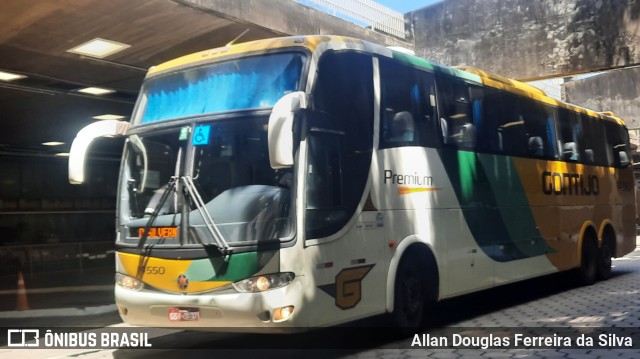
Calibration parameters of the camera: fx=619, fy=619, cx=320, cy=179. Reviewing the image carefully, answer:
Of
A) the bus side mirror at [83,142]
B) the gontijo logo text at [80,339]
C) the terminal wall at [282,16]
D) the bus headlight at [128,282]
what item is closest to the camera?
the bus headlight at [128,282]

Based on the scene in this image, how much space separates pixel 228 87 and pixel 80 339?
4.05 metres

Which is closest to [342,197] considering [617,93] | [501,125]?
[501,125]

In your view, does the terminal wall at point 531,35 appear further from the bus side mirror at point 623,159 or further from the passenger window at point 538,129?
the passenger window at point 538,129

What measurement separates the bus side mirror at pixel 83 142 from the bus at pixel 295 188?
0.02 m

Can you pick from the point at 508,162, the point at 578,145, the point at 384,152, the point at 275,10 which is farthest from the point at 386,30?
the point at 384,152

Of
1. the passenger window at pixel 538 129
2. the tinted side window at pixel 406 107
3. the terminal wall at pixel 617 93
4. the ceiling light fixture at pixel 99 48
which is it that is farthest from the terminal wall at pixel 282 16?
the terminal wall at pixel 617 93

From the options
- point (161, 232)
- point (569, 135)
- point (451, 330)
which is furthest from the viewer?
point (569, 135)

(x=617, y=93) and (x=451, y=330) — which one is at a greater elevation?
(x=617, y=93)

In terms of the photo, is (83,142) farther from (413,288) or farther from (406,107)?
(413,288)

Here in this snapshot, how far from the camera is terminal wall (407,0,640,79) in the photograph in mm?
13844

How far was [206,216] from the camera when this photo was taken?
237 inches

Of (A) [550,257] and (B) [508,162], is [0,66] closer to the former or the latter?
(B) [508,162]

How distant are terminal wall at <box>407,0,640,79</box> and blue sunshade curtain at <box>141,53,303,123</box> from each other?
10176mm

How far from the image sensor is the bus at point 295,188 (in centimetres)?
591
